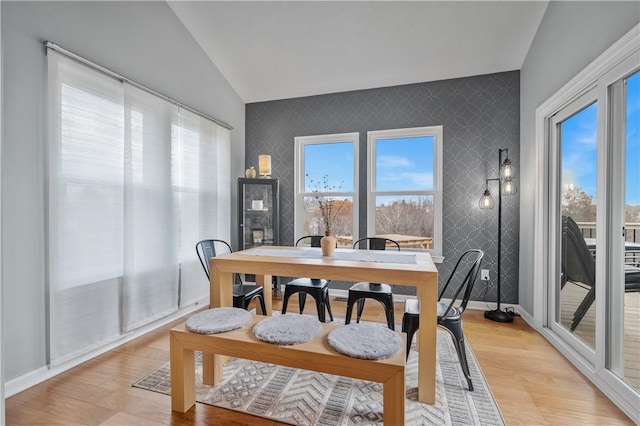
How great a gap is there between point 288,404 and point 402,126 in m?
3.16

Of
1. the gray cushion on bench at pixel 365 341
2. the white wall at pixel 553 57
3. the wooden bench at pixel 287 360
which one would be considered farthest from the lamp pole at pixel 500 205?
the wooden bench at pixel 287 360

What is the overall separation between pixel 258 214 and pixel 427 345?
9.29 ft

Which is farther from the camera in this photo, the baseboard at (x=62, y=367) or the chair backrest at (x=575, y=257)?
the chair backrest at (x=575, y=257)

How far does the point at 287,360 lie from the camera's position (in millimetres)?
1503

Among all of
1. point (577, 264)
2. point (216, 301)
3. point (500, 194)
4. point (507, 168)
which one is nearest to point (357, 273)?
point (216, 301)

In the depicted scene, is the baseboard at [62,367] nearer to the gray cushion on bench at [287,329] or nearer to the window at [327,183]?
the gray cushion on bench at [287,329]

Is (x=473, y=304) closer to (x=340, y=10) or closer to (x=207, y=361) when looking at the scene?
(x=207, y=361)

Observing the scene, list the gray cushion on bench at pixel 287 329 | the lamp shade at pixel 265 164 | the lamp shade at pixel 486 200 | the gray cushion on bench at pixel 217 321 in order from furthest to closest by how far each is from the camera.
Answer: the lamp shade at pixel 265 164, the lamp shade at pixel 486 200, the gray cushion on bench at pixel 217 321, the gray cushion on bench at pixel 287 329

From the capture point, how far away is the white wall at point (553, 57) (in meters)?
1.84

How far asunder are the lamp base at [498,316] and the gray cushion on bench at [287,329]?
2276 mm

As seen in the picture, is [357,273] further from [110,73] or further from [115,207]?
[110,73]

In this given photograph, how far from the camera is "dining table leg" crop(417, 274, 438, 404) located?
67.9 inches

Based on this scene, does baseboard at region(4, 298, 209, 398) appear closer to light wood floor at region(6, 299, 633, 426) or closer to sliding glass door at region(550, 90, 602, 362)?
light wood floor at region(6, 299, 633, 426)

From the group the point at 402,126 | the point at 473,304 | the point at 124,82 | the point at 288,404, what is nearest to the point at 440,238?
the point at 473,304
